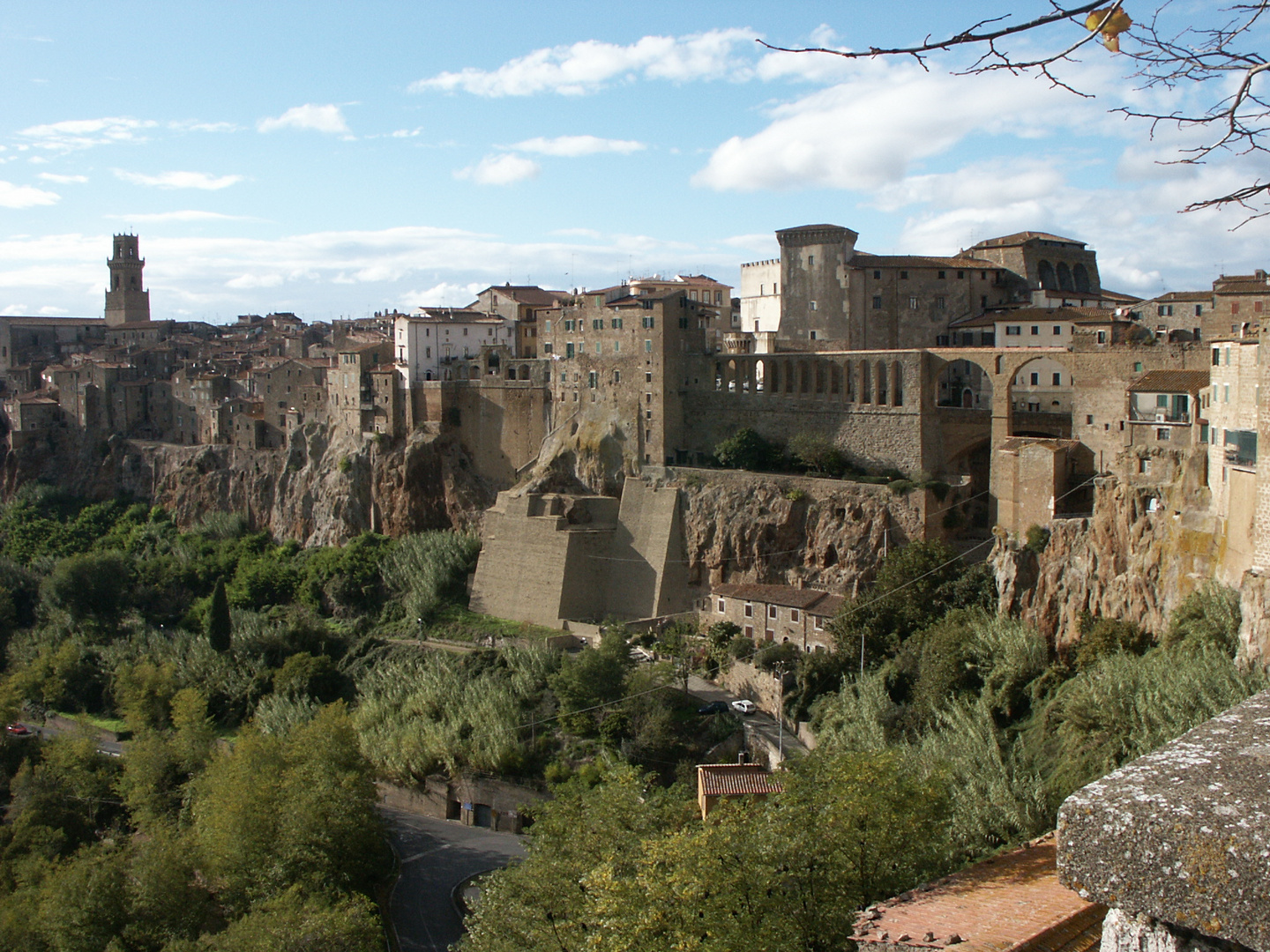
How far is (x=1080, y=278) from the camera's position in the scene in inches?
1635

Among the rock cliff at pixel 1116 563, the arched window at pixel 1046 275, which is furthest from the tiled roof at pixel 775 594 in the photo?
the arched window at pixel 1046 275

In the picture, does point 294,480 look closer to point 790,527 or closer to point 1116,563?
point 790,527

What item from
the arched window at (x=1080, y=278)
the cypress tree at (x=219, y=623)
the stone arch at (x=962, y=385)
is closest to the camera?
the stone arch at (x=962, y=385)

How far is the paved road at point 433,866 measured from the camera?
23.1 meters

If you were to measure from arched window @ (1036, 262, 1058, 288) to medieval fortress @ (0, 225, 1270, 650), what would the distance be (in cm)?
5

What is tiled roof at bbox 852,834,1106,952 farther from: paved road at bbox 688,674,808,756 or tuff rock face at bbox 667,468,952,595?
tuff rock face at bbox 667,468,952,595

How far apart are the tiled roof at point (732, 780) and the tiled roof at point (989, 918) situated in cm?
1233

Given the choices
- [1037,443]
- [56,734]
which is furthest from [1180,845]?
[56,734]

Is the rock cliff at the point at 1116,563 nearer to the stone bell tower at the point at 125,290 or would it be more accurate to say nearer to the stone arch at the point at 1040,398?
the stone arch at the point at 1040,398

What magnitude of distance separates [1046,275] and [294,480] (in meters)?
31.6

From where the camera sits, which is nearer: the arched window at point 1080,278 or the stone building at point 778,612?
the stone building at point 778,612

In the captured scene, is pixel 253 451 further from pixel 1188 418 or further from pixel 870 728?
pixel 1188 418

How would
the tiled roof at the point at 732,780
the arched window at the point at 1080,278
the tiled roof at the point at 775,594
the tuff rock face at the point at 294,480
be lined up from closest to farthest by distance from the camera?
the tiled roof at the point at 732,780
the tiled roof at the point at 775,594
the arched window at the point at 1080,278
the tuff rock face at the point at 294,480

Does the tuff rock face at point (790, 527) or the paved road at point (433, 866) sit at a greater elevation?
the tuff rock face at point (790, 527)
